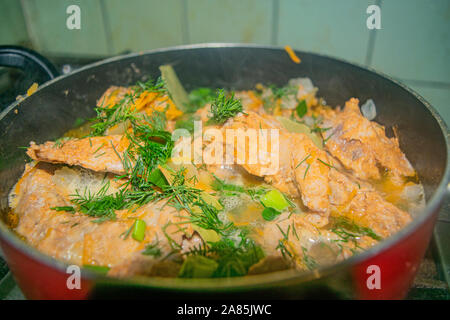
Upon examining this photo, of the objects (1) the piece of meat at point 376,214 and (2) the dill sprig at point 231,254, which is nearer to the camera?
(2) the dill sprig at point 231,254

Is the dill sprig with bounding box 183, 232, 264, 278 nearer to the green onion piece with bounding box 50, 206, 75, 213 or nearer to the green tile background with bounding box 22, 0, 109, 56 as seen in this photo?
the green onion piece with bounding box 50, 206, 75, 213

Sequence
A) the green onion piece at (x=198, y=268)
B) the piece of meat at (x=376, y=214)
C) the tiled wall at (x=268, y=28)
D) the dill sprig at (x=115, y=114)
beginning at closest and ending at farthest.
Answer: the green onion piece at (x=198, y=268) → the piece of meat at (x=376, y=214) → the dill sprig at (x=115, y=114) → the tiled wall at (x=268, y=28)

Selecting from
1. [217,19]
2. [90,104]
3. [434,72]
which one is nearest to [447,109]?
[434,72]

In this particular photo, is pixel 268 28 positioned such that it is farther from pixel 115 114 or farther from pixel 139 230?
pixel 139 230

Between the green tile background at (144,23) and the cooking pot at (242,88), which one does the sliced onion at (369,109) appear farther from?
the green tile background at (144,23)

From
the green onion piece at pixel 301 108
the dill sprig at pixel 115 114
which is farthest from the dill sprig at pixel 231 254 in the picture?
the green onion piece at pixel 301 108

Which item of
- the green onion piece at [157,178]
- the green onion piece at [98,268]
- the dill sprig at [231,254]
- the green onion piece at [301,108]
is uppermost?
the green onion piece at [301,108]
